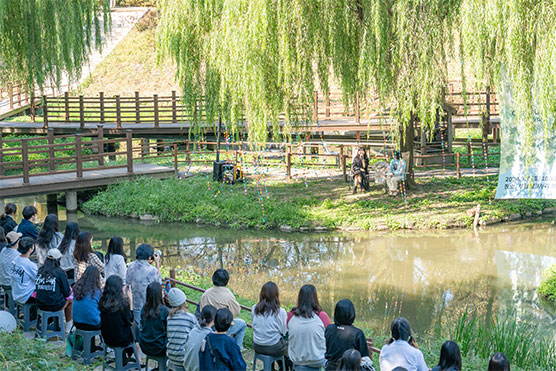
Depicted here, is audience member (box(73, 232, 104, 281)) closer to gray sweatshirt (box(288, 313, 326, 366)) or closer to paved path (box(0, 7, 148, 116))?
gray sweatshirt (box(288, 313, 326, 366))

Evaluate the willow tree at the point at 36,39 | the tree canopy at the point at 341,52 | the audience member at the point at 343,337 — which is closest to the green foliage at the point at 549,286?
the tree canopy at the point at 341,52

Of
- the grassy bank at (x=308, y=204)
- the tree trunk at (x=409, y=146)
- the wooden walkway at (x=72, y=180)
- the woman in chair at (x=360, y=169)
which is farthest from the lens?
the woman in chair at (x=360, y=169)

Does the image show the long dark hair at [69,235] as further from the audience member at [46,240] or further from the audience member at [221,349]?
the audience member at [221,349]

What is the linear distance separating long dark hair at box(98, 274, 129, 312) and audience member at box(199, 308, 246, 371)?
1332 millimetres

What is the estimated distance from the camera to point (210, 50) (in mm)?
19953

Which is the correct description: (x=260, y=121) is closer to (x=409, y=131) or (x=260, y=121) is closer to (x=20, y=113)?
(x=409, y=131)

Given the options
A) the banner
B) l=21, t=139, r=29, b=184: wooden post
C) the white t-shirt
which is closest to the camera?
the white t-shirt

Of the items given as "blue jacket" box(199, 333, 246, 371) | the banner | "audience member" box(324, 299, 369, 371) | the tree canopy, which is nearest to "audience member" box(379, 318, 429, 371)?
Result: "audience member" box(324, 299, 369, 371)

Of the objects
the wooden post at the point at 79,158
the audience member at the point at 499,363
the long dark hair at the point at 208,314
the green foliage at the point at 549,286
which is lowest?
the green foliage at the point at 549,286

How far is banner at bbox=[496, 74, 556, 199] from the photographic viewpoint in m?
14.5

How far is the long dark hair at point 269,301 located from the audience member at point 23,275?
3.06 m

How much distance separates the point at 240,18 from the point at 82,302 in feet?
34.5

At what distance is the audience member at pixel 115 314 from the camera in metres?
6.97

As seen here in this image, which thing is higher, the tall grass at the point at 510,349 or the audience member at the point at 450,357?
the audience member at the point at 450,357
